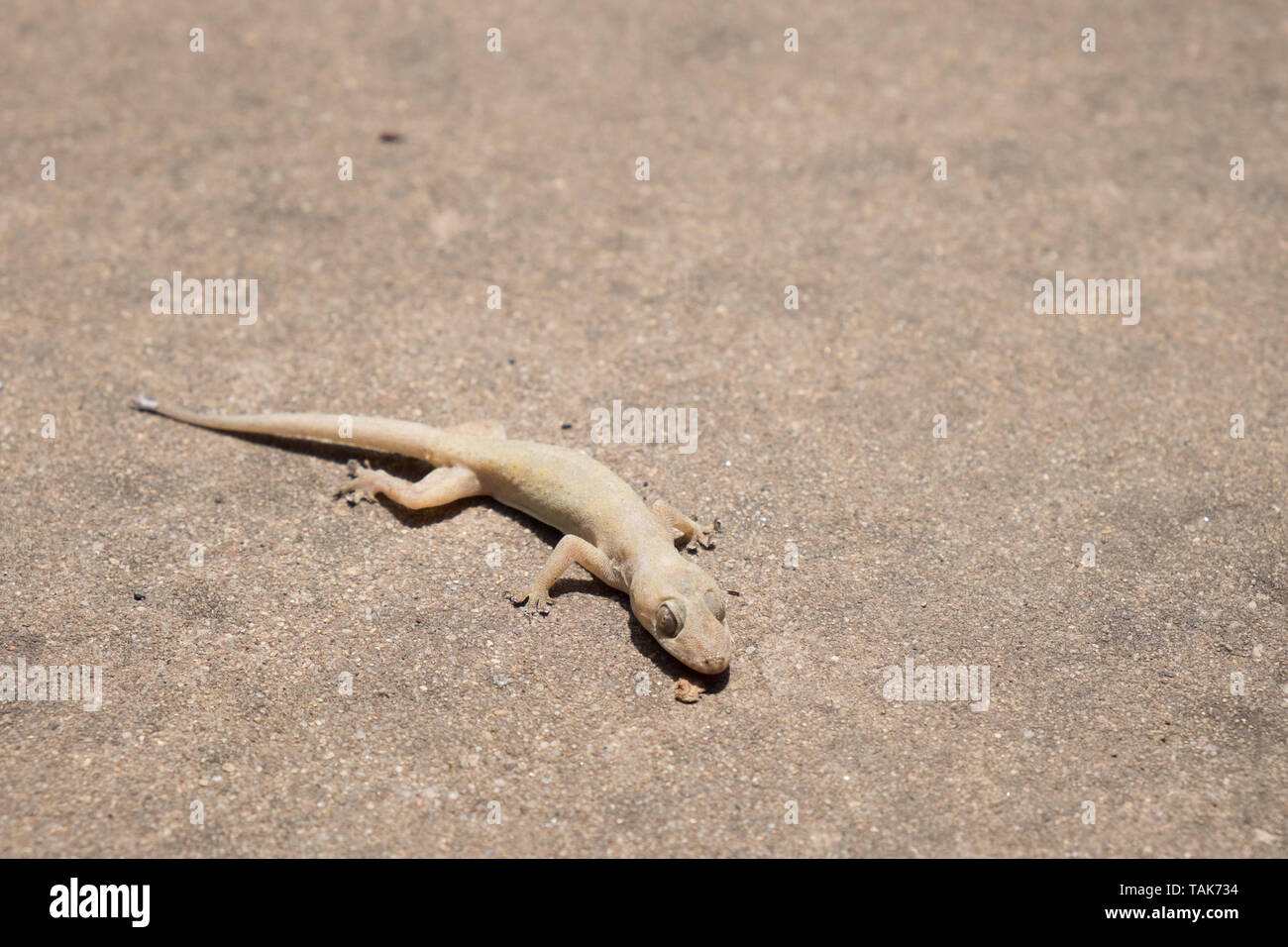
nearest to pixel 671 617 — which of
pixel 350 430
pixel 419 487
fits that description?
pixel 419 487

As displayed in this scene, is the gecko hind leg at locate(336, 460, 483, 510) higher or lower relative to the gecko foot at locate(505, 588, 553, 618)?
higher

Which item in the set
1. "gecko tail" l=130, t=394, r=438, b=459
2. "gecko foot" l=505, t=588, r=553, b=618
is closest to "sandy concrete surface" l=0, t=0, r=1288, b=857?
"gecko foot" l=505, t=588, r=553, b=618

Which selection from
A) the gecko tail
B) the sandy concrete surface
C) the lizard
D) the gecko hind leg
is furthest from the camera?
the gecko tail

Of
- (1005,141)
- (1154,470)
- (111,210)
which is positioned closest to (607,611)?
(1154,470)

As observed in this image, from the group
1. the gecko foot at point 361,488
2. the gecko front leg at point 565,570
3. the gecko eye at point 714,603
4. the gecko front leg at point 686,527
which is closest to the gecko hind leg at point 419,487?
the gecko foot at point 361,488

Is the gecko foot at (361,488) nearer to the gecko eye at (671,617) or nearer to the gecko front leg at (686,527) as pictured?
the gecko front leg at (686,527)

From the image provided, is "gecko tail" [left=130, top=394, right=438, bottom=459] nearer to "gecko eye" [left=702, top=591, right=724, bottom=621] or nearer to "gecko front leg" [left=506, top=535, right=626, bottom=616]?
"gecko front leg" [left=506, top=535, right=626, bottom=616]
